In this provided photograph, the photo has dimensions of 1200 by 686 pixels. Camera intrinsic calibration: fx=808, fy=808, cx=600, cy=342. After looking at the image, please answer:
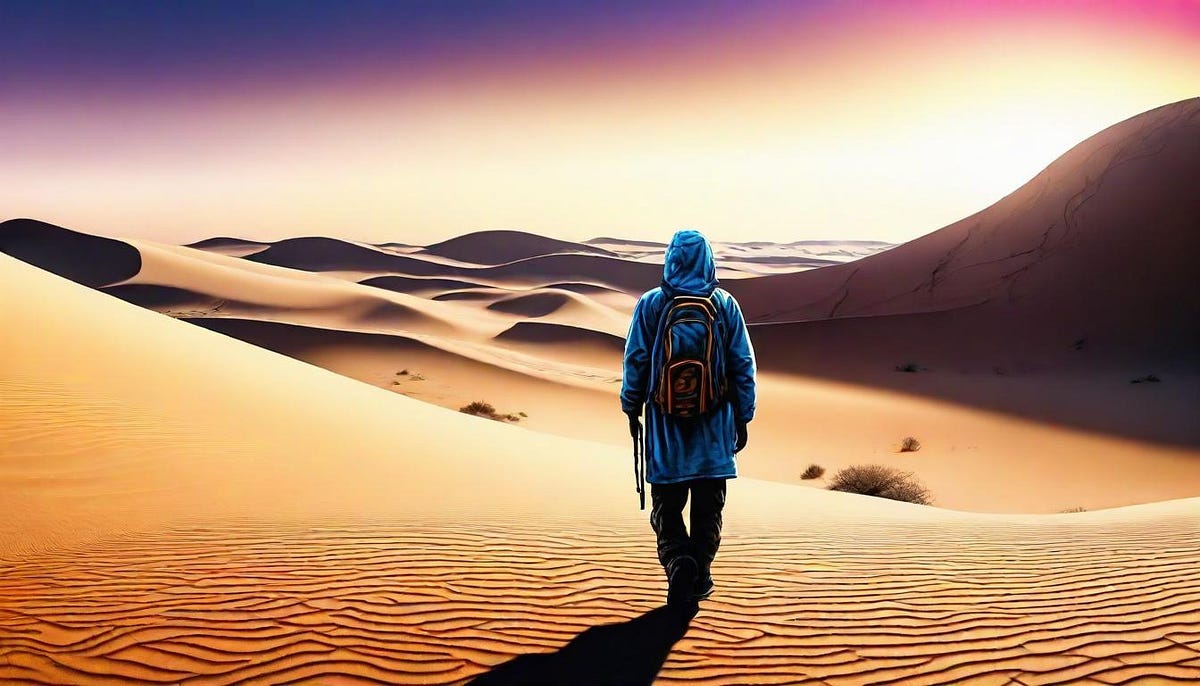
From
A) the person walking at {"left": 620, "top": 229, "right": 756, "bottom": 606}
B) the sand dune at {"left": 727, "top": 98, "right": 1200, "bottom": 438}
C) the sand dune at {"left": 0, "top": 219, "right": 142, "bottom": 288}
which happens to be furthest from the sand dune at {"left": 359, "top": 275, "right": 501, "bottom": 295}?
the person walking at {"left": 620, "top": 229, "right": 756, "bottom": 606}

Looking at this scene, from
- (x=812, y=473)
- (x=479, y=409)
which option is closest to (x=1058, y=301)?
(x=812, y=473)

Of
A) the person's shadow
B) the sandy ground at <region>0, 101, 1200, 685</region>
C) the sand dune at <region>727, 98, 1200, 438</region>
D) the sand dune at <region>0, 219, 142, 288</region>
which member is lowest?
the person's shadow

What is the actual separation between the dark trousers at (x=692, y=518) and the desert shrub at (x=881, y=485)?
8709 millimetres

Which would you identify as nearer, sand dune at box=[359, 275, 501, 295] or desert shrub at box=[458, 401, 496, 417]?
desert shrub at box=[458, 401, 496, 417]

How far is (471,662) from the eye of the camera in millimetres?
3529

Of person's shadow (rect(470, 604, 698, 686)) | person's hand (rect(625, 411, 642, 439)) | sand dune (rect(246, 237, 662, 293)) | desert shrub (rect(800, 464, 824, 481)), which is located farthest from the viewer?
sand dune (rect(246, 237, 662, 293))

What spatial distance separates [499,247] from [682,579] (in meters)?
137

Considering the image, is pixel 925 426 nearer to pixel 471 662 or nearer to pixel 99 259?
pixel 471 662

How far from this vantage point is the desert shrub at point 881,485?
1227 centimetres

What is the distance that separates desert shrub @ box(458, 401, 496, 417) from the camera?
19828 mm

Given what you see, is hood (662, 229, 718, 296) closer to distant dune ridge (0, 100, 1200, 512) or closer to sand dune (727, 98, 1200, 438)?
distant dune ridge (0, 100, 1200, 512)

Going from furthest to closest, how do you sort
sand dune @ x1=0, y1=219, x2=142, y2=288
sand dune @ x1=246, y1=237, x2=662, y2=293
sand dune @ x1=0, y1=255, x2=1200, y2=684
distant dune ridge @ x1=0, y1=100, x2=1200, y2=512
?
sand dune @ x1=246, y1=237, x2=662, y2=293, sand dune @ x1=0, y1=219, x2=142, y2=288, distant dune ridge @ x1=0, y1=100, x2=1200, y2=512, sand dune @ x1=0, y1=255, x2=1200, y2=684

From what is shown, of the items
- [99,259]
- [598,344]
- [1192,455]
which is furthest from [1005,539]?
[99,259]

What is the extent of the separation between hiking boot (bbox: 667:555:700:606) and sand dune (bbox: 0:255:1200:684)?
0.13 meters
